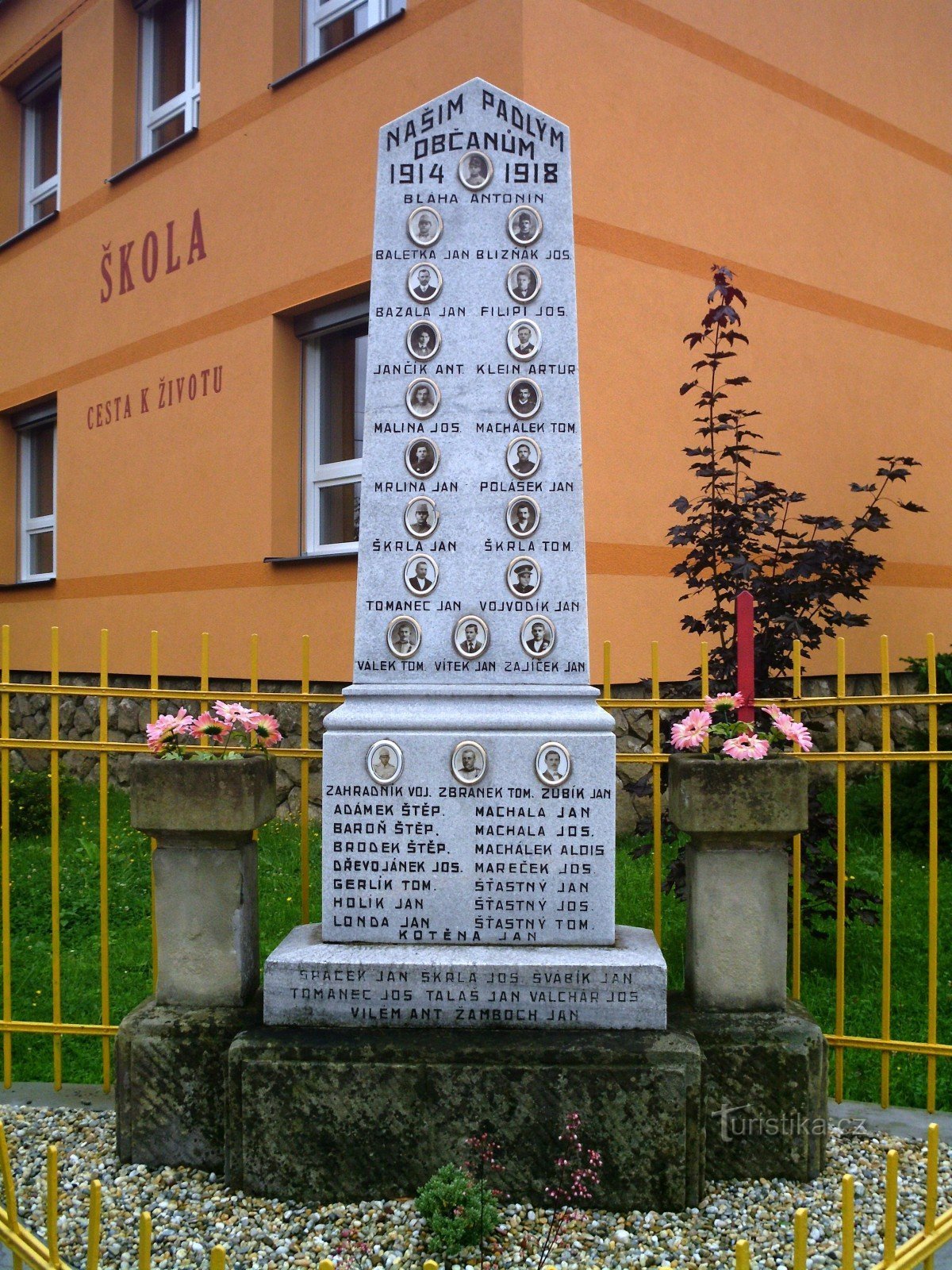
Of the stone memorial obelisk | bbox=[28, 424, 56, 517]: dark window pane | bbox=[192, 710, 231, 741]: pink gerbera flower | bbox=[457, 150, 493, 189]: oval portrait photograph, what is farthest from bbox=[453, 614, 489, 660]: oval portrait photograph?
bbox=[28, 424, 56, 517]: dark window pane

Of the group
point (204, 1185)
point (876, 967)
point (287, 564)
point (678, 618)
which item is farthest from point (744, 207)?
point (204, 1185)

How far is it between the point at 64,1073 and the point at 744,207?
7032mm

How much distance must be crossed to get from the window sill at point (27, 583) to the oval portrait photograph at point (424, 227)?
8.25 m

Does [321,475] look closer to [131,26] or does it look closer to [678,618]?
[678,618]

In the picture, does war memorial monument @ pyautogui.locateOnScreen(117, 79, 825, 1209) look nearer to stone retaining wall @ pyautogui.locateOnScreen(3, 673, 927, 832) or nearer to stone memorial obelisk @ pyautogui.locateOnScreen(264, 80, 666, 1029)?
stone memorial obelisk @ pyautogui.locateOnScreen(264, 80, 666, 1029)

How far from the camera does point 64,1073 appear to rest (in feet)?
13.9

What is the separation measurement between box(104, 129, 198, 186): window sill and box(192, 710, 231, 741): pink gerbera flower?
7100 mm

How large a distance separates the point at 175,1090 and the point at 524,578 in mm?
1848

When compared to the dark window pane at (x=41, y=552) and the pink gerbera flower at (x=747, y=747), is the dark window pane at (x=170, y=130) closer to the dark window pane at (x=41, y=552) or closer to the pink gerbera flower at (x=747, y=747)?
the dark window pane at (x=41, y=552)

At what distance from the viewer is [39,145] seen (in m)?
11.9

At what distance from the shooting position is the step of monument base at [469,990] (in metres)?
3.17

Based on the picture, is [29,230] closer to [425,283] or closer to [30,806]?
[30,806]

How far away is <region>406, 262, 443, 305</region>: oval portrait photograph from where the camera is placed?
3.54 m

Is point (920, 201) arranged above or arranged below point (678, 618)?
above
